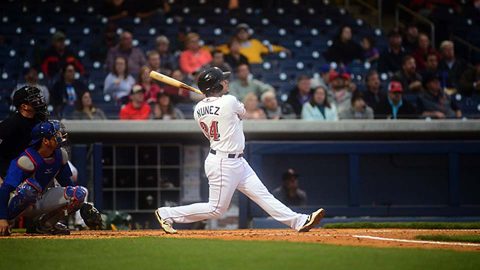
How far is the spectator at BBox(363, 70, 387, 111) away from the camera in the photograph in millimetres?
14555

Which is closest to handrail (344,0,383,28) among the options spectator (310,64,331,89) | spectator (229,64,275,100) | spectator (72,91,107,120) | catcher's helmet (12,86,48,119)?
spectator (310,64,331,89)

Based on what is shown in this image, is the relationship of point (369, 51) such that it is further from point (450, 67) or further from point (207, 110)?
point (207, 110)

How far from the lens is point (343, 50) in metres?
16.0

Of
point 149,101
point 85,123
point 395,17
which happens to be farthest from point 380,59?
point 85,123

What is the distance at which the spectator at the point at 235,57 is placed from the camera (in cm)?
1532

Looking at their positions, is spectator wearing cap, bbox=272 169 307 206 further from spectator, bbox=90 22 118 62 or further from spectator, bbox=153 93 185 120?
spectator, bbox=90 22 118 62

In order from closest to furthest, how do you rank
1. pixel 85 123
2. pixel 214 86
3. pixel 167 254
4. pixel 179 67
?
pixel 167 254
pixel 214 86
pixel 85 123
pixel 179 67

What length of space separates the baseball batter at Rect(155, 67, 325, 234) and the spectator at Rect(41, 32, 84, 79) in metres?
6.29

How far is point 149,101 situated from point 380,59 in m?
3.84

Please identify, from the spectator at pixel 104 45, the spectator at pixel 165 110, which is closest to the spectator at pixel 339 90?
the spectator at pixel 165 110

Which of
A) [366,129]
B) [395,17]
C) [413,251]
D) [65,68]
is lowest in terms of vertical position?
[413,251]

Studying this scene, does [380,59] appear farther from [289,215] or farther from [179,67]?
[289,215]

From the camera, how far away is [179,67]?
1528 cm

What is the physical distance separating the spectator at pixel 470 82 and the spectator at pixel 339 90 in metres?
1.83
